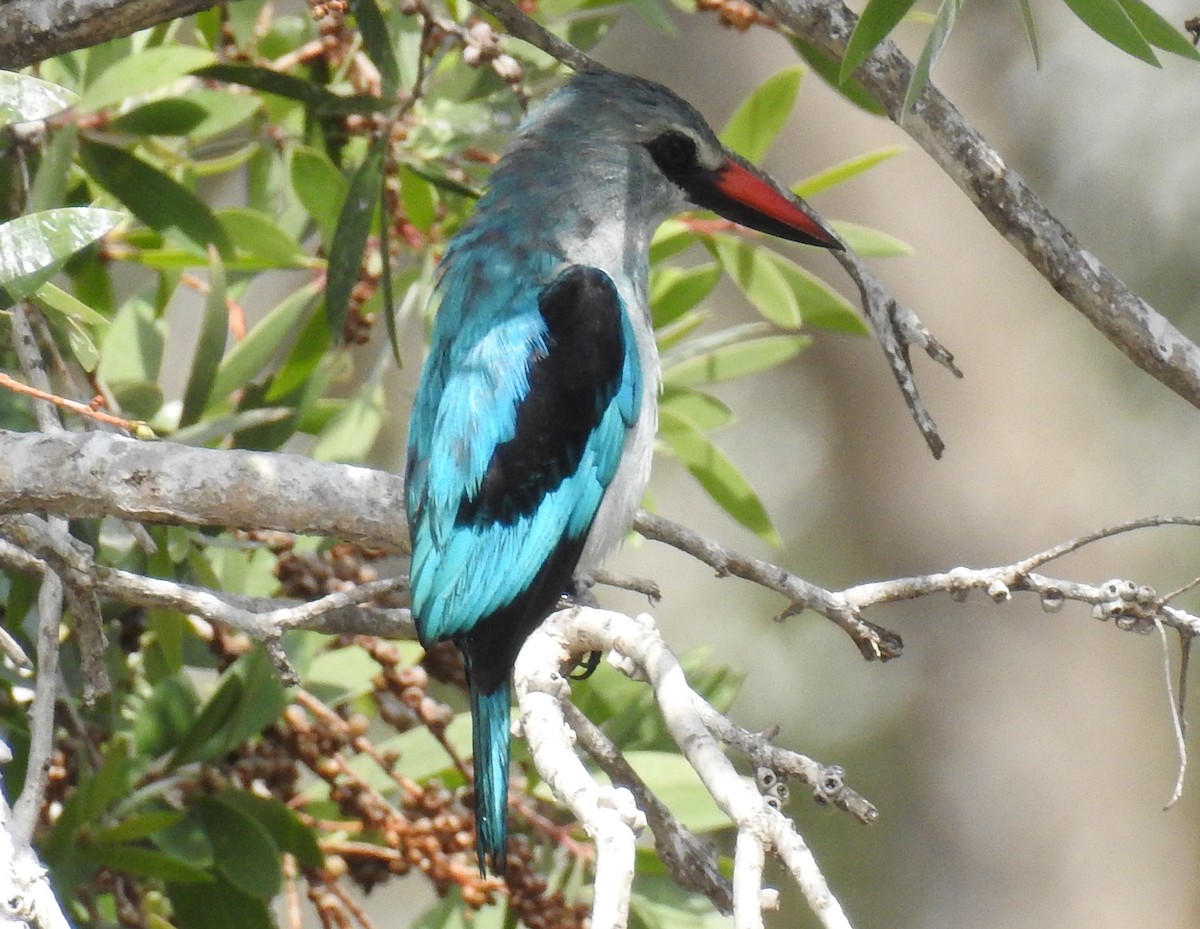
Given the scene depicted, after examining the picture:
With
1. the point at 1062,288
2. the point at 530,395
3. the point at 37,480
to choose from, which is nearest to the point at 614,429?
the point at 530,395

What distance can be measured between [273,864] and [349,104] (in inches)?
50.2

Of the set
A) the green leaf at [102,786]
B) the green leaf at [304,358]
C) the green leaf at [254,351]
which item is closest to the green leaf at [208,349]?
the green leaf at [254,351]

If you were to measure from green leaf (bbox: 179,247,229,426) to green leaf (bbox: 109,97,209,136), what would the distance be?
9.3 inches

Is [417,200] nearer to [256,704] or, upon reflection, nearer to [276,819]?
[256,704]

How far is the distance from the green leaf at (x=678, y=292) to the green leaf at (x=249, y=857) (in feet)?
4.11

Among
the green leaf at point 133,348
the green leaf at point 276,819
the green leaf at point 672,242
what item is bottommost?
the green leaf at point 276,819

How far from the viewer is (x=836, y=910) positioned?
1.13 m

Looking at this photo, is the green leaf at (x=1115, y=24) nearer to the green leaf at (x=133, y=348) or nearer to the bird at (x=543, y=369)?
the bird at (x=543, y=369)

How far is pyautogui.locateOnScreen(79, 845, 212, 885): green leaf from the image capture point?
214 cm

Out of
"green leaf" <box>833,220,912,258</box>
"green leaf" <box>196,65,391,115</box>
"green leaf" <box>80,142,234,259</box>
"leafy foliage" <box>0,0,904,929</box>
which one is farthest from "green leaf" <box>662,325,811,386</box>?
"green leaf" <box>80,142,234,259</box>

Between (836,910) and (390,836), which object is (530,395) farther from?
(836,910)

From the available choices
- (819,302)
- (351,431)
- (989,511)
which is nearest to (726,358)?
(819,302)

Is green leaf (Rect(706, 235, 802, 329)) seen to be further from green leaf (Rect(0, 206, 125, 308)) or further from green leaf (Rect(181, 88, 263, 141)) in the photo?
green leaf (Rect(0, 206, 125, 308))

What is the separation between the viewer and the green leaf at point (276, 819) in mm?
2332
